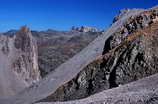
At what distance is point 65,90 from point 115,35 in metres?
11.1

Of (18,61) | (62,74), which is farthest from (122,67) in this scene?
(18,61)

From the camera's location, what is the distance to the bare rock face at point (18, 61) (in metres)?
146

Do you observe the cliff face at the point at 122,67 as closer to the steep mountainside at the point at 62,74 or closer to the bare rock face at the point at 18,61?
the steep mountainside at the point at 62,74

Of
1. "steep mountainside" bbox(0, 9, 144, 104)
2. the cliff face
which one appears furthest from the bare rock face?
the cliff face

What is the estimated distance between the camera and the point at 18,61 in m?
161

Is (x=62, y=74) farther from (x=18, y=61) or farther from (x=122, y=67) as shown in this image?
(x=18, y=61)

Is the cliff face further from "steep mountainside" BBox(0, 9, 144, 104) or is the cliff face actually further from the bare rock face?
the bare rock face

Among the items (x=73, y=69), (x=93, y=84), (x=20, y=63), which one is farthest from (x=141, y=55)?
(x=20, y=63)

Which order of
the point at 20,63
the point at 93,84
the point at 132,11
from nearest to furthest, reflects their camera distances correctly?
the point at 93,84 → the point at 132,11 → the point at 20,63

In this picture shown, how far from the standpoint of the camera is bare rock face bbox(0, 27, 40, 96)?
14588 centimetres

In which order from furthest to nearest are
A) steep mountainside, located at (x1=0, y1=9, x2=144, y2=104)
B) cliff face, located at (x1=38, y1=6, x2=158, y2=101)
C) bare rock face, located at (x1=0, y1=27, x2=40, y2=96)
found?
bare rock face, located at (x1=0, y1=27, x2=40, y2=96)
steep mountainside, located at (x1=0, y1=9, x2=144, y2=104)
cliff face, located at (x1=38, y1=6, x2=158, y2=101)

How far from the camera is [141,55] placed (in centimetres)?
3891

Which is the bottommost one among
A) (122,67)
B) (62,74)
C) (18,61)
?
(122,67)

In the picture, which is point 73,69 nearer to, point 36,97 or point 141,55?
point 36,97
